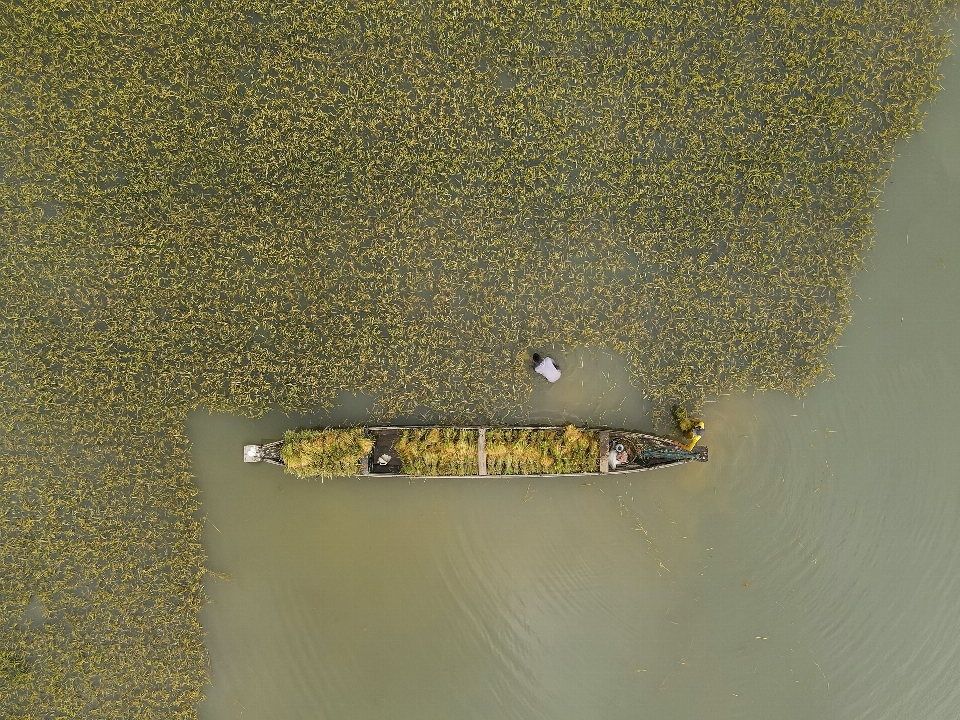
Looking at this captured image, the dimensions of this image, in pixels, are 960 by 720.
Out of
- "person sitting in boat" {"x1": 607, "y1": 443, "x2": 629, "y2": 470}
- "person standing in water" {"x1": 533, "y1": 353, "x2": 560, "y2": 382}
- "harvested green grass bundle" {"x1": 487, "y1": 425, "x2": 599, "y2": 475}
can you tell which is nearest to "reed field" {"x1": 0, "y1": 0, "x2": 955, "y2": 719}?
"person standing in water" {"x1": 533, "y1": 353, "x2": 560, "y2": 382}

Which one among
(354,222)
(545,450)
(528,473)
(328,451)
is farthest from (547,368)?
(354,222)

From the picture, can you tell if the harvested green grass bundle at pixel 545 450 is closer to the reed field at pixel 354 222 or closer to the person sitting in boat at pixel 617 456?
the person sitting in boat at pixel 617 456

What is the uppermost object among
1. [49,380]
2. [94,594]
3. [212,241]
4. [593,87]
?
[593,87]

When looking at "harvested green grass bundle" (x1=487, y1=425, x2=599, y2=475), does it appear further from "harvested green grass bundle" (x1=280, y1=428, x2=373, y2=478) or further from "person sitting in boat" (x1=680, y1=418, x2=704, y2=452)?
"harvested green grass bundle" (x1=280, y1=428, x2=373, y2=478)

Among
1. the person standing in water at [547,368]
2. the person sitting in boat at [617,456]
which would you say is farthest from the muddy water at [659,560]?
the person sitting in boat at [617,456]

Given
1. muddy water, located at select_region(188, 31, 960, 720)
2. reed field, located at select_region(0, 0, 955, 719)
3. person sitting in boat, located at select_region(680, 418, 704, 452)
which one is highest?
reed field, located at select_region(0, 0, 955, 719)

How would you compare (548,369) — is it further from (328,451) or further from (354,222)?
(354,222)

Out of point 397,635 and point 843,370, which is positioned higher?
point 843,370

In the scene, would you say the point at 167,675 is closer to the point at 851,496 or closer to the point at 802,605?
the point at 802,605

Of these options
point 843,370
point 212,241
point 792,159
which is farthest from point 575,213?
point 212,241
